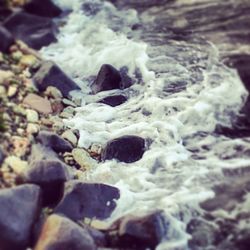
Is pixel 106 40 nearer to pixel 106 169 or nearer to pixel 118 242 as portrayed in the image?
pixel 106 169

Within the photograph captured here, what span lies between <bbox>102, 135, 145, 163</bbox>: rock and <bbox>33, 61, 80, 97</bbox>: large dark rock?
1.17 meters

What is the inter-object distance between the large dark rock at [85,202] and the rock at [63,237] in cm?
21

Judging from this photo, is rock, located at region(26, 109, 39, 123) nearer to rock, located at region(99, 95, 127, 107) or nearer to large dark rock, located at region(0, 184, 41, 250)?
rock, located at region(99, 95, 127, 107)

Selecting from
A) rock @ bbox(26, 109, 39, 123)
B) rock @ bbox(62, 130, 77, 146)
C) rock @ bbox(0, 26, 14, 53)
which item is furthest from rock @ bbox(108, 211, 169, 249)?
rock @ bbox(0, 26, 14, 53)

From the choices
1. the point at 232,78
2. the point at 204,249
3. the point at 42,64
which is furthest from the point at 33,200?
the point at 232,78

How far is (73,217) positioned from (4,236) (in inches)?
21.5

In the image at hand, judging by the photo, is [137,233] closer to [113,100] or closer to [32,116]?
[32,116]

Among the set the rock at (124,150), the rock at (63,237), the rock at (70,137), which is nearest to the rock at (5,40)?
the rock at (70,137)

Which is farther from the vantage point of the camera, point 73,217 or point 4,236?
point 73,217

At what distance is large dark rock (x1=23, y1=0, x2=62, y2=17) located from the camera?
7.75m

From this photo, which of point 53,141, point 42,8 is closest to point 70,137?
point 53,141

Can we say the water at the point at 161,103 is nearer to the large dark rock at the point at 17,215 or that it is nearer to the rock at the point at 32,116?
the rock at the point at 32,116

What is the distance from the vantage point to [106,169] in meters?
4.84

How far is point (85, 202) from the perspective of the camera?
14.2 ft
